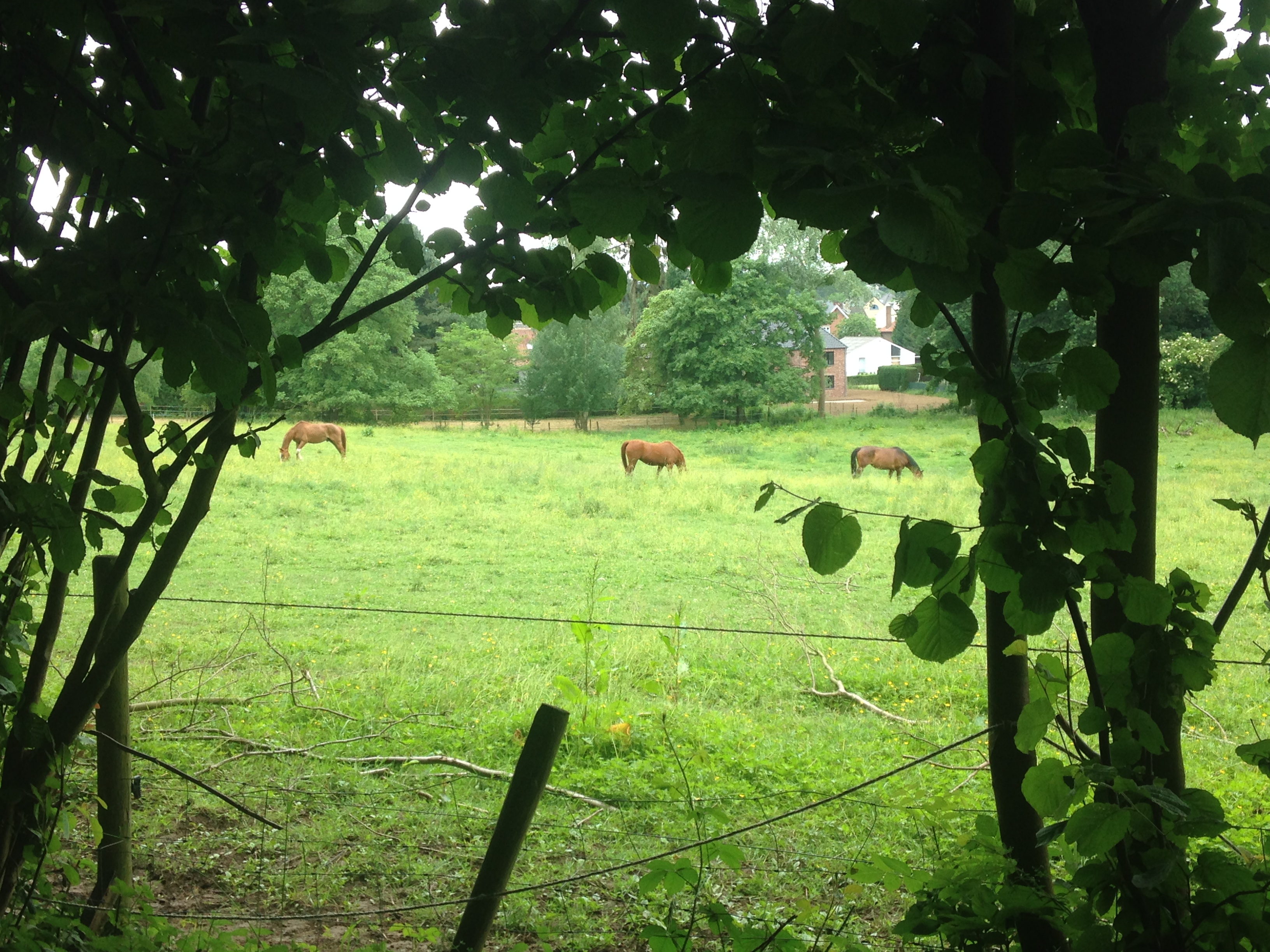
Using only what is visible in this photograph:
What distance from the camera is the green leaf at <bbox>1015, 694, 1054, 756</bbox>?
736 mm

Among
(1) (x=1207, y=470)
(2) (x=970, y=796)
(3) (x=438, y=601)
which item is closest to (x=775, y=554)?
(3) (x=438, y=601)

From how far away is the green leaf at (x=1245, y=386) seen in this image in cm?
52

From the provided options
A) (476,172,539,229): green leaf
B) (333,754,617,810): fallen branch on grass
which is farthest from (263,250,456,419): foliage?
(476,172,539,229): green leaf

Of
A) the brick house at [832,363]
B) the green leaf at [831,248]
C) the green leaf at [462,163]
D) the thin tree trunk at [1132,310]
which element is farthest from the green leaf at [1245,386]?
the brick house at [832,363]

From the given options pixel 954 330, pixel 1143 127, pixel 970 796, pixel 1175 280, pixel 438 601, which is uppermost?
pixel 1175 280

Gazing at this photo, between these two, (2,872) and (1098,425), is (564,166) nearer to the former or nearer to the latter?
(1098,425)

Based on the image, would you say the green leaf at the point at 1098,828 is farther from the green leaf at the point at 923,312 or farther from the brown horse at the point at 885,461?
the brown horse at the point at 885,461

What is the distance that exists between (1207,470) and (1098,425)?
8863 millimetres

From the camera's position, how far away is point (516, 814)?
1.45 meters

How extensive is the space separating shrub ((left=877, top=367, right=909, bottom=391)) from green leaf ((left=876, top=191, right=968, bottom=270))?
45.6ft

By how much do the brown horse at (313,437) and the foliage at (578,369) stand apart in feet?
8.27

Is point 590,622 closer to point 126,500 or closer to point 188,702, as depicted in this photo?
point 126,500

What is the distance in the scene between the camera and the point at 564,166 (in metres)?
0.98

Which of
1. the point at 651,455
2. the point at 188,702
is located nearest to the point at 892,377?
the point at 651,455
